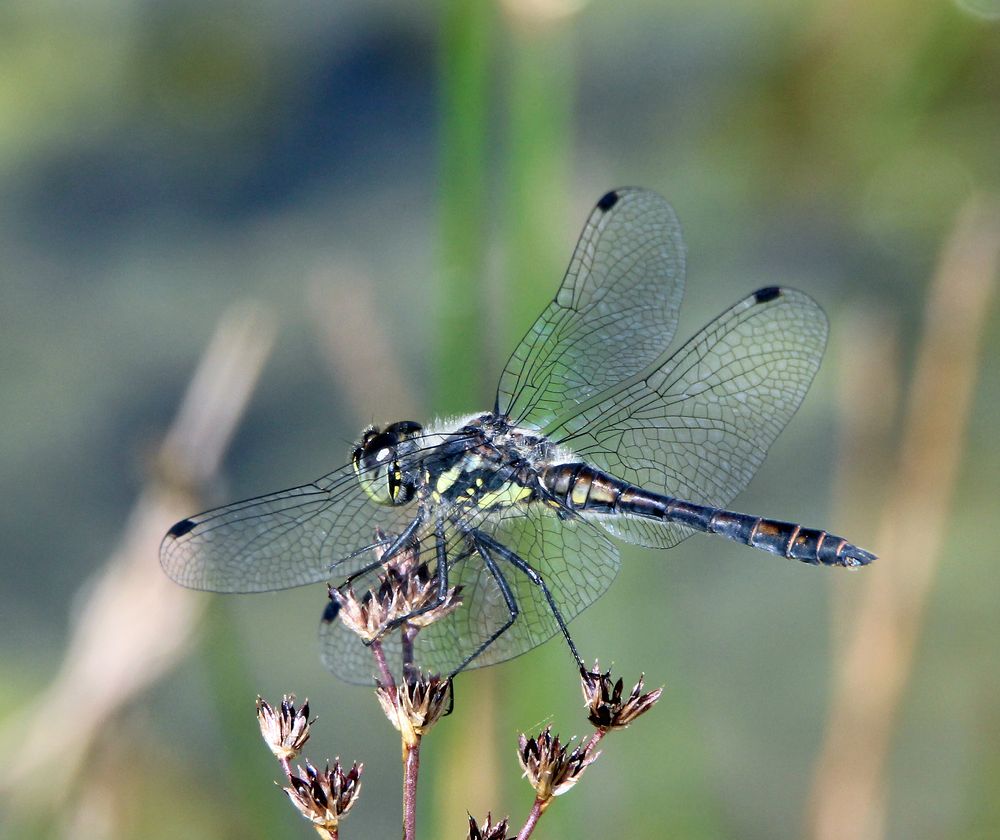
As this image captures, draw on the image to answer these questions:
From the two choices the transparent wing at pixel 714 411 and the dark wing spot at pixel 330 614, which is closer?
the dark wing spot at pixel 330 614

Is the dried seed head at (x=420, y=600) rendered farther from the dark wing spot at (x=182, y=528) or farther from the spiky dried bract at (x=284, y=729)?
the dark wing spot at (x=182, y=528)

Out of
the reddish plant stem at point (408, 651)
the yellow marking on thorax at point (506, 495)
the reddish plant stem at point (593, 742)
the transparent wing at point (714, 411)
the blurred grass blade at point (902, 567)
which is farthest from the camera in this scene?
the blurred grass blade at point (902, 567)

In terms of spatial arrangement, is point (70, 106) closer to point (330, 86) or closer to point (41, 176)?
point (41, 176)

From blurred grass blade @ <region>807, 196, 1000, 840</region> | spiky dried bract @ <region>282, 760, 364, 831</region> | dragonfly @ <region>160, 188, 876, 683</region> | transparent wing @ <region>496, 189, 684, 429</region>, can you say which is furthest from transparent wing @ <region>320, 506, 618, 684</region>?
blurred grass blade @ <region>807, 196, 1000, 840</region>

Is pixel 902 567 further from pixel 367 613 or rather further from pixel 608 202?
pixel 367 613

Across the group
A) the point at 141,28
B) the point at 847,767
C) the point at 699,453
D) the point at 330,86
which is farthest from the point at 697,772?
the point at 141,28

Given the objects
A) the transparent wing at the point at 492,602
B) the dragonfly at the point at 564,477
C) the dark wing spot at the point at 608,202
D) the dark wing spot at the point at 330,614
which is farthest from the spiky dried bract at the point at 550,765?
the dark wing spot at the point at 608,202

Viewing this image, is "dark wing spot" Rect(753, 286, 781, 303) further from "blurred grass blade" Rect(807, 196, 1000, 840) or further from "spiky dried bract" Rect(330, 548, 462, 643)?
"spiky dried bract" Rect(330, 548, 462, 643)
